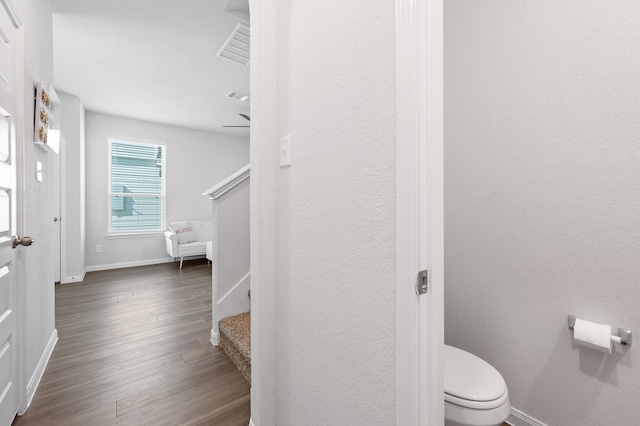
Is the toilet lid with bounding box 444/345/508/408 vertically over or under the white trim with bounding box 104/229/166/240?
under

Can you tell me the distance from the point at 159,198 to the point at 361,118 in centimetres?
529

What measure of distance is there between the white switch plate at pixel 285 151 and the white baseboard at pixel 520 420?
167cm

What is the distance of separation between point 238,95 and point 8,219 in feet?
9.83

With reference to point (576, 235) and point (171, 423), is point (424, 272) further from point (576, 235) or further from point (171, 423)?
point (171, 423)

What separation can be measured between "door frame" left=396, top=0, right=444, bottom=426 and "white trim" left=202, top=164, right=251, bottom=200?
152cm

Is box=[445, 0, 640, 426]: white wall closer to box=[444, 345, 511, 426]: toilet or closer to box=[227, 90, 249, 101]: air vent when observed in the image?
box=[444, 345, 511, 426]: toilet

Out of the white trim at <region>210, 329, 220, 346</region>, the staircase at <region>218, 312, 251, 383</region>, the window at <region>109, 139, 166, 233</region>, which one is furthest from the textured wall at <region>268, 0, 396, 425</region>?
the window at <region>109, 139, 166, 233</region>

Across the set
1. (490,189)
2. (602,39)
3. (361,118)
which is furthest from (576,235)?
(361,118)

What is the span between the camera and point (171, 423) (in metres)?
1.35

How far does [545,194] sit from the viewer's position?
49.6 inches

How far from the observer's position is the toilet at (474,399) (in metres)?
0.96

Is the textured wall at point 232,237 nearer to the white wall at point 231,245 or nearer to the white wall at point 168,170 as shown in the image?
the white wall at point 231,245

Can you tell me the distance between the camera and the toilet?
958 millimetres

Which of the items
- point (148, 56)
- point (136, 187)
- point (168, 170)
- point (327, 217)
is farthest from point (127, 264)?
point (327, 217)
